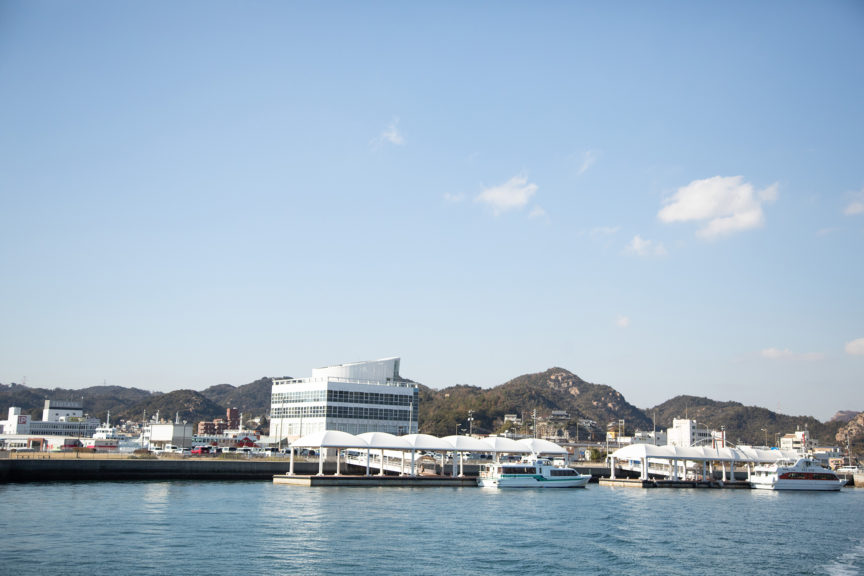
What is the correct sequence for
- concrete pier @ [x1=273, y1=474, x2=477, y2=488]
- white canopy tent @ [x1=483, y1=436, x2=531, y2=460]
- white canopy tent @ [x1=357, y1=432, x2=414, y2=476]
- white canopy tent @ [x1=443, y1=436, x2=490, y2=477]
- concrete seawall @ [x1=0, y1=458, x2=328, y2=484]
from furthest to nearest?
white canopy tent @ [x1=483, y1=436, x2=531, y2=460], white canopy tent @ [x1=443, y1=436, x2=490, y2=477], white canopy tent @ [x1=357, y1=432, x2=414, y2=476], concrete pier @ [x1=273, y1=474, x2=477, y2=488], concrete seawall @ [x1=0, y1=458, x2=328, y2=484]

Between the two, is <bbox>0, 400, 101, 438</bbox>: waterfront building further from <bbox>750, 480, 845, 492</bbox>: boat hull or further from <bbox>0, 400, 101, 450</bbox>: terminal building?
<bbox>750, 480, 845, 492</bbox>: boat hull

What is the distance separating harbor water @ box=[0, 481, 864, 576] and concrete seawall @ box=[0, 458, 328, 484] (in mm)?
7306

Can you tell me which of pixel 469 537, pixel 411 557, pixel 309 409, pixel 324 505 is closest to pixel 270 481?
Answer: pixel 324 505

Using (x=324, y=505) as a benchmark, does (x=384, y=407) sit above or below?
above

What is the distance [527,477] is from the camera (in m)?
90.5

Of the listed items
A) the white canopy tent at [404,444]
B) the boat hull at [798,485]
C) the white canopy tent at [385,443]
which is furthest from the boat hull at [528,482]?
the boat hull at [798,485]

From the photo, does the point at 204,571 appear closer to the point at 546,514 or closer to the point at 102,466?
the point at 546,514

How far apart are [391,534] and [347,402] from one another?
81.5m

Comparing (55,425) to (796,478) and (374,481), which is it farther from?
(796,478)

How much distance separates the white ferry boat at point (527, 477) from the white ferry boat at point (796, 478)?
2856 cm

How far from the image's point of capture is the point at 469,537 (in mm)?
46156

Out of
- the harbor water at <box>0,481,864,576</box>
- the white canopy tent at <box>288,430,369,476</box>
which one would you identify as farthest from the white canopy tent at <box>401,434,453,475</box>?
the harbor water at <box>0,481,864,576</box>

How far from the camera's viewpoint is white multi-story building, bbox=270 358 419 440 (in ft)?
409

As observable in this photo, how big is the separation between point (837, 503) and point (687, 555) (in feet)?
167
